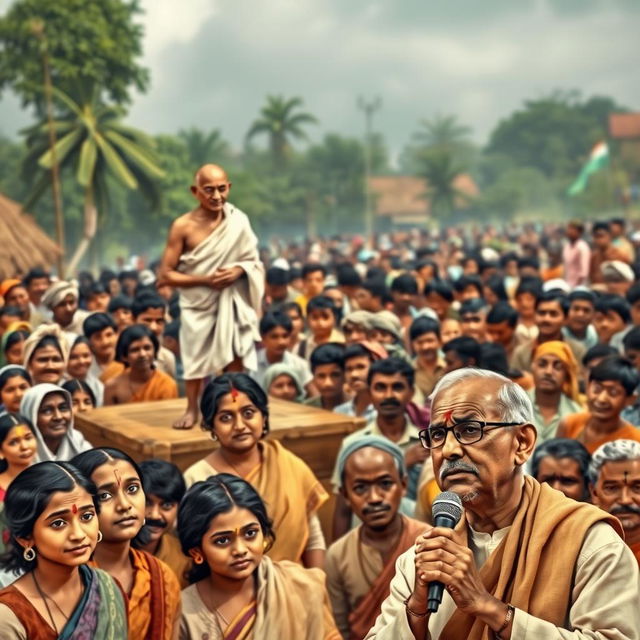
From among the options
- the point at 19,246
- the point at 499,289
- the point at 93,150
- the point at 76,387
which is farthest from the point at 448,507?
the point at 93,150

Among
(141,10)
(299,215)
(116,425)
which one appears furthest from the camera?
(299,215)

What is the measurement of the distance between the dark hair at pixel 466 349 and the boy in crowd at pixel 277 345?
1.43 meters

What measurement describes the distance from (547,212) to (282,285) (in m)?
83.7

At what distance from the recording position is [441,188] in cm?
7775

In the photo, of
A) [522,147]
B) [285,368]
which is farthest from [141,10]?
[522,147]

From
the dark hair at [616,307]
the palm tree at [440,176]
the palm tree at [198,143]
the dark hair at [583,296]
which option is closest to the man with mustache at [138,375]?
the dark hair at [583,296]

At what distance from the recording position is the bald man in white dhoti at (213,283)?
7.00 meters

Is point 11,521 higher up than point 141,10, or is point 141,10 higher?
point 141,10

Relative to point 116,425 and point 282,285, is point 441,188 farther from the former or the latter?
point 116,425

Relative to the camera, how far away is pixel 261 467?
614 cm

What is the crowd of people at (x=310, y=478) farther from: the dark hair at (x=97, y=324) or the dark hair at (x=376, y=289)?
the dark hair at (x=376, y=289)

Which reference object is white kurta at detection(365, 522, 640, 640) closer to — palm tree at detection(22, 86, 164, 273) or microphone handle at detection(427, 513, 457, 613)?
microphone handle at detection(427, 513, 457, 613)

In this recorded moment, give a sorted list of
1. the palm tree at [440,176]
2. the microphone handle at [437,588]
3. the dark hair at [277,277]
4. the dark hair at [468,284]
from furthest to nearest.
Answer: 1. the palm tree at [440,176]
2. the dark hair at [468,284]
3. the dark hair at [277,277]
4. the microphone handle at [437,588]

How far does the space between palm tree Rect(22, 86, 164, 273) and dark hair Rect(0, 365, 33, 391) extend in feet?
99.9
